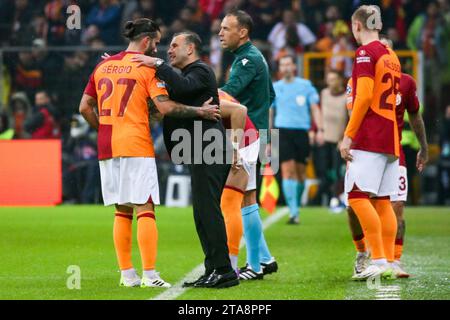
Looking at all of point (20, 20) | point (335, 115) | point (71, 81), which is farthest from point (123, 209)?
point (20, 20)

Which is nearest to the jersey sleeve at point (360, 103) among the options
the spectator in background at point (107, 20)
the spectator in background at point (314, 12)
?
the spectator in background at point (314, 12)

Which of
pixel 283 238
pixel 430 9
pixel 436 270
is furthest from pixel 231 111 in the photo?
pixel 430 9

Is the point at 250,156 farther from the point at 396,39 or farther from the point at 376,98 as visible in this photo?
the point at 396,39

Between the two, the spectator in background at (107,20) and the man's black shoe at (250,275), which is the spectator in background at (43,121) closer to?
the spectator in background at (107,20)

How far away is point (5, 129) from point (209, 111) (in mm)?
12040

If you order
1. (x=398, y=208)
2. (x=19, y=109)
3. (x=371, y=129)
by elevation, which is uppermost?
(x=371, y=129)

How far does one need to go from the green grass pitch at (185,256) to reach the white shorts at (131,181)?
70 centimetres

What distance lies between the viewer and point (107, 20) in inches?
909

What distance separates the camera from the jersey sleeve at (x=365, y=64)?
9.59 metres

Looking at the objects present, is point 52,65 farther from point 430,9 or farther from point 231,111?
point 231,111

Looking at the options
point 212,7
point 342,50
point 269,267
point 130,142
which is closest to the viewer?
point 130,142
